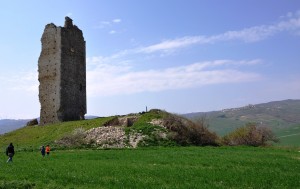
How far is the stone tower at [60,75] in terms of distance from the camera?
59562 mm

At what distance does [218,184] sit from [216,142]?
120 feet

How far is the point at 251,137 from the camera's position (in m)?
62.5

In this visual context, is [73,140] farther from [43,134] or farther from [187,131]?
[187,131]

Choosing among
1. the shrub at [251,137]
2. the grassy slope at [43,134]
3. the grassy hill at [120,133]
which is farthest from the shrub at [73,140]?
the shrub at [251,137]

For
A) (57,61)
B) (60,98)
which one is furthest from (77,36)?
(60,98)

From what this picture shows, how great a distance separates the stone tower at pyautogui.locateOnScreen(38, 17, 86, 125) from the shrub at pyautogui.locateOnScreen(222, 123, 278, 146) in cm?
2455

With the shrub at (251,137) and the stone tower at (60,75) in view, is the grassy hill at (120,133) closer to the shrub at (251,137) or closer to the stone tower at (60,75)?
the stone tower at (60,75)

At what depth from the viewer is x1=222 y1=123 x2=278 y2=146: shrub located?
2397 inches

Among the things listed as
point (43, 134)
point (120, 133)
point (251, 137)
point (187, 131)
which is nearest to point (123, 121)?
point (120, 133)

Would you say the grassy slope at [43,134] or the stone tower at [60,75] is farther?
the stone tower at [60,75]

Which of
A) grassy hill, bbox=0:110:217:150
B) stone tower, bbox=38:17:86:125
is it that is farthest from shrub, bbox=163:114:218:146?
stone tower, bbox=38:17:86:125

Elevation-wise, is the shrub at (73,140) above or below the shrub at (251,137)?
above

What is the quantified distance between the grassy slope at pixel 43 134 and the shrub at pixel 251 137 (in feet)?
68.5

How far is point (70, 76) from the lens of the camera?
6153cm
